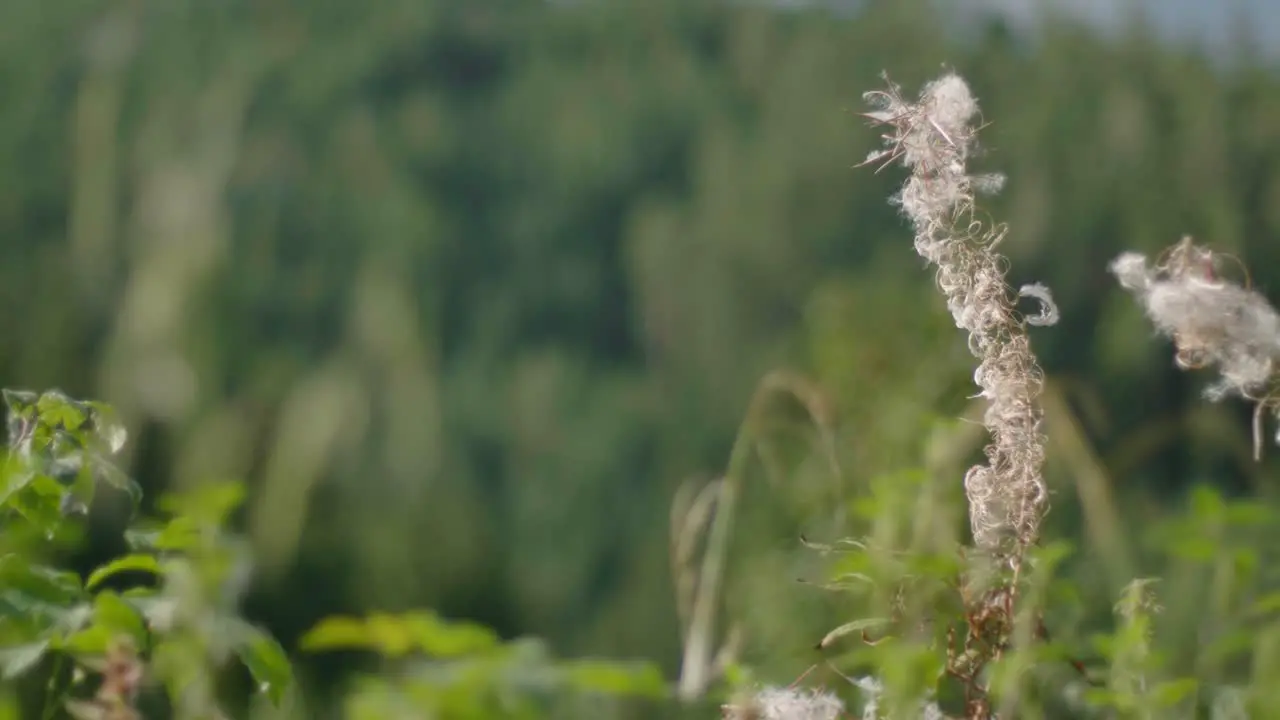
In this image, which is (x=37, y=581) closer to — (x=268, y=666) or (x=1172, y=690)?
(x=268, y=666)

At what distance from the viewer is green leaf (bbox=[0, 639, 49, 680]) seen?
0.68 m

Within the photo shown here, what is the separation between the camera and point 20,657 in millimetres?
691

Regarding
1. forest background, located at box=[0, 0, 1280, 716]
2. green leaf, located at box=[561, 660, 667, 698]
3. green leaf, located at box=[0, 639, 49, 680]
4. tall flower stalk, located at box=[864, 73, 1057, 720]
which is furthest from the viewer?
forest background, located at box=[0, 0, 1280, 716]

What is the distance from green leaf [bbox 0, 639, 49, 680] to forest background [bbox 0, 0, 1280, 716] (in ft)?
3.64

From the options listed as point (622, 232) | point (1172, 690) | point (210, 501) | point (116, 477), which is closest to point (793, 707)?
point (1172, 690)

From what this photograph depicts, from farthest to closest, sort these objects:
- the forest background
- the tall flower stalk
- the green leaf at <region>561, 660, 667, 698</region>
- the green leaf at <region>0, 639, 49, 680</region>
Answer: the forest background → the tall flower stalk → the green leaf at <region>0, 639, 49, 680</region> → the green leaf at <region>561, 660, 667, 698</region>

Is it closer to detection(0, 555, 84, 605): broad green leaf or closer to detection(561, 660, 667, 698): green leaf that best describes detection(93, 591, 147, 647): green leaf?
detection(0, 555, 84, 605): broad green leaf

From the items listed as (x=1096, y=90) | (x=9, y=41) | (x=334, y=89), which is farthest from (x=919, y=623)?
(x=334, y=89)

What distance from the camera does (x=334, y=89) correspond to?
3438cm

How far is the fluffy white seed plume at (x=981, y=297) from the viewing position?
0.78 metres

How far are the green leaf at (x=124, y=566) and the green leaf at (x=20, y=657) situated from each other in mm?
65

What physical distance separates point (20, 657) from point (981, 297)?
50 centimetres

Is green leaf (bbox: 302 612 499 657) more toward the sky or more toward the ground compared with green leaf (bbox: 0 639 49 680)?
more toward the sky

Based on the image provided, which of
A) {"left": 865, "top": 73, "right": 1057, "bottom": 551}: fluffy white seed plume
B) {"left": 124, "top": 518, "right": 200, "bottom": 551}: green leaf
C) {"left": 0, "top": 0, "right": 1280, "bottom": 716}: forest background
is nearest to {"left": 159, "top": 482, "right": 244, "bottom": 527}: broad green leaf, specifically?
{"left": 124, "top": 518, "right": 200, "bottom": 551}: green leaf
